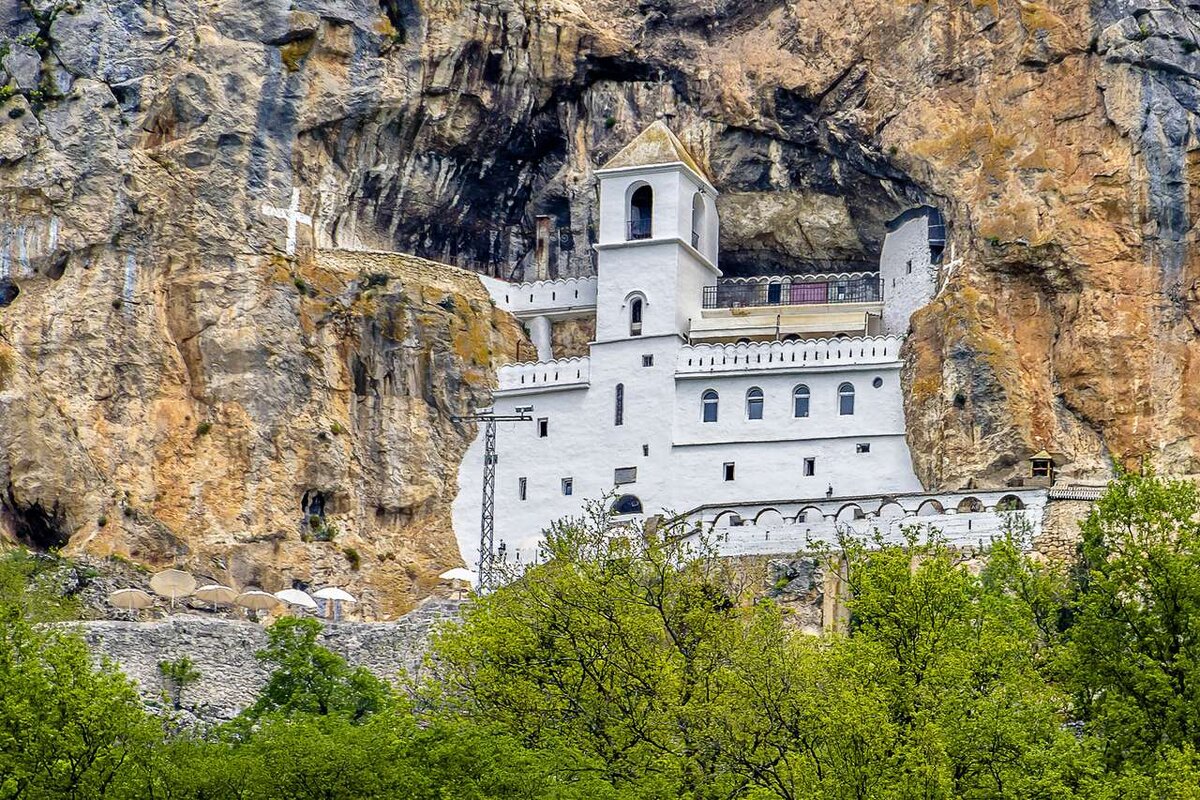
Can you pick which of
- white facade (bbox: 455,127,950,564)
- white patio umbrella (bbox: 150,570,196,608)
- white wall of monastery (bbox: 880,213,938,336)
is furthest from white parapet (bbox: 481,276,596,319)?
white patio umbrella (bbox: 150,570,196,608)

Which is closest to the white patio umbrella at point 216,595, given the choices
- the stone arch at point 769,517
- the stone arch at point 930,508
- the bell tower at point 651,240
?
the stone arch at point 769,517

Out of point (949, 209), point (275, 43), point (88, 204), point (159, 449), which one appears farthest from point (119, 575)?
point (949, 209)

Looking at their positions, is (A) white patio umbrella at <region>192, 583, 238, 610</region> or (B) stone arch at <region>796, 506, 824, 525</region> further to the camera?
(B) stone arch at <region>796, 506, 824, 525</region>

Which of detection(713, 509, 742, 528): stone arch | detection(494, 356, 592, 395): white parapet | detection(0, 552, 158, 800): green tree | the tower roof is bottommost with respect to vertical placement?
detection(0, 552, 158, 800): green tree

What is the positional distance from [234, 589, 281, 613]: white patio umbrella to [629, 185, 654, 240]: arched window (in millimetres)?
19498

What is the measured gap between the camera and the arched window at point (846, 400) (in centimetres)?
8894

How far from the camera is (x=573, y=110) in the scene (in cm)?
9725

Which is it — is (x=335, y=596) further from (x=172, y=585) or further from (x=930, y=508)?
(x=930, y=508)

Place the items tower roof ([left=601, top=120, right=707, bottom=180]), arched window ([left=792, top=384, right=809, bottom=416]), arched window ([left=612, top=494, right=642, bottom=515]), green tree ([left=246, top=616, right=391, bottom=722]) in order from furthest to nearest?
tower roof ([left=601, top=120, right=707, bottom=180]) → arched window ([left=792, top=384, right=809, bottom=416]) → arched window ([left=612, top=494, right=642, bottom=515]) → green tree ([left=246, top=616, right=391, bottom=722])

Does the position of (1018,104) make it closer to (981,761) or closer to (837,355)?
(837,355)

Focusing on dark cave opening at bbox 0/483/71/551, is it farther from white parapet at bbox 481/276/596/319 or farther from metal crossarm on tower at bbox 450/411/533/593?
white parapet at bbox 481/276/596/319

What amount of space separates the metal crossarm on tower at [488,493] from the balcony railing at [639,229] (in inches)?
288

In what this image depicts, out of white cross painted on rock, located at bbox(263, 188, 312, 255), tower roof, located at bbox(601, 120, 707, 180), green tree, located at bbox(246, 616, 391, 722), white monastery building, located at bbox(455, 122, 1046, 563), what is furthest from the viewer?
tower roof, located at bbox(601, 120, 707, 180)

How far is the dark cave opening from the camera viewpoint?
85.7 m
